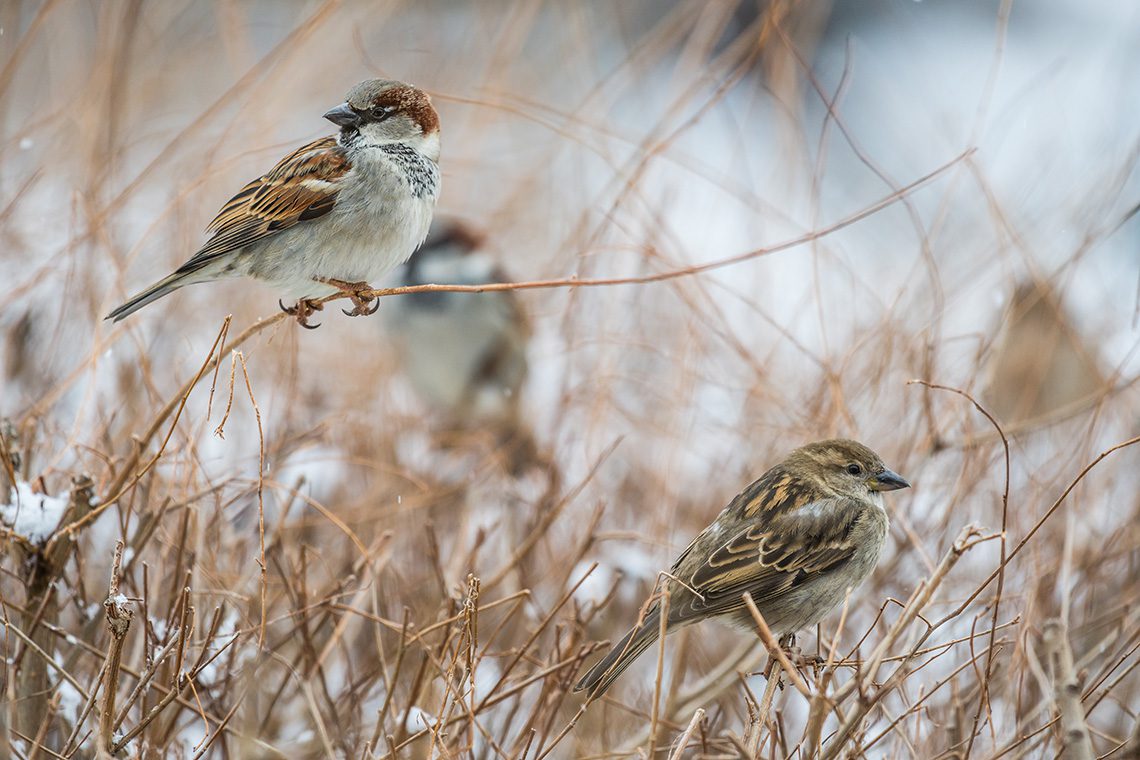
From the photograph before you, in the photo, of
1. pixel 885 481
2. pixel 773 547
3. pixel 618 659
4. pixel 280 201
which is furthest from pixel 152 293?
pixel 885 481

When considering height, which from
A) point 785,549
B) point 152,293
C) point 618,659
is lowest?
point 618,659

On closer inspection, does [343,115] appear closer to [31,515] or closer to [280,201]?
[280,201]

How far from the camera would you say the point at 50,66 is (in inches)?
191

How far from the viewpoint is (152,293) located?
2092 mm

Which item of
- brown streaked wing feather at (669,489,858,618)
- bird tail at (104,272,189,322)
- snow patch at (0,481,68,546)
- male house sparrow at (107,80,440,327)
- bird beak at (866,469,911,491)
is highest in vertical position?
male house sparrow at (107,80,440,327)

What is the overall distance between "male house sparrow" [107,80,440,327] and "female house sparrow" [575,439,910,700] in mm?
806

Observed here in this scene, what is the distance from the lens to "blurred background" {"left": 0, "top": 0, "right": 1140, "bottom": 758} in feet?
7.17

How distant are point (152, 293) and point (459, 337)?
10.6ft

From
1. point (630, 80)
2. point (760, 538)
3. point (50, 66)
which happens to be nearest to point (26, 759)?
point (760, 538)

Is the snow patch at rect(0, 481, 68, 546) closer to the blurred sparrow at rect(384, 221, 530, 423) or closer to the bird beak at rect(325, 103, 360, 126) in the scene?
the bird beak at rect(325, 103, 360, 126)

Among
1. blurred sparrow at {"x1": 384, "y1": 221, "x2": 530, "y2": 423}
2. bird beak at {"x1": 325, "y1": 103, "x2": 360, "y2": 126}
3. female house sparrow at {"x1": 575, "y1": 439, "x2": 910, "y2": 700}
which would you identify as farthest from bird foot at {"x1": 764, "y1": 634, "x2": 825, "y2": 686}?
blurred sparrow at {"x1": 384, "y1": 221, "x2": 530, "y2": 423}

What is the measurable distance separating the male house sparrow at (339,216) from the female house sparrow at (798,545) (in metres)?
0.81

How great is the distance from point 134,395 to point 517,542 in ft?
3.98

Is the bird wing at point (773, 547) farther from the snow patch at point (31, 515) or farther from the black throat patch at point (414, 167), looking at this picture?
the snow patch at point (31, 515)
